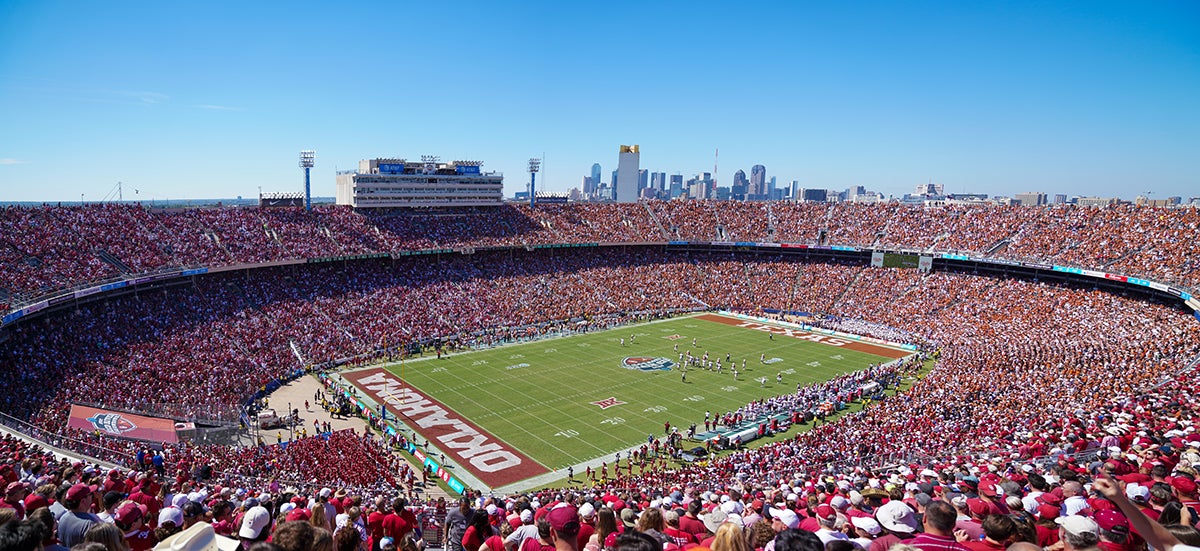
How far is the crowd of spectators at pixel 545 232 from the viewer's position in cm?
3459

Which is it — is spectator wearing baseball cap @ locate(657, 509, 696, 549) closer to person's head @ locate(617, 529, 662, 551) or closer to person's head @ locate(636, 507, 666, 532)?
person's head @ locate(636, 507, 666, 532)

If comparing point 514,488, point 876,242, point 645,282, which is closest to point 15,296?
point 514,488

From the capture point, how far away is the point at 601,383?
111ft

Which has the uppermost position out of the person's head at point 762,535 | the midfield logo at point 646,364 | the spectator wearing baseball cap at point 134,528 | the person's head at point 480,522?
the person's head at point 762,535

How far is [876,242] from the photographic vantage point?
2322 inches

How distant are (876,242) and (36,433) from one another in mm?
57475

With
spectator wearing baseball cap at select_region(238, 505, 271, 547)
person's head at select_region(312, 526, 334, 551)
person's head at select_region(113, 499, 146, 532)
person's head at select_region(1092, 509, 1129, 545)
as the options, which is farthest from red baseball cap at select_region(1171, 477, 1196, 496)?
person's head at select_region(113, 499, 146, 532)

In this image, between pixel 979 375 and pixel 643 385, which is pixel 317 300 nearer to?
pixel 643 385

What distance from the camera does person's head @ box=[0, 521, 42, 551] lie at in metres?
3.87

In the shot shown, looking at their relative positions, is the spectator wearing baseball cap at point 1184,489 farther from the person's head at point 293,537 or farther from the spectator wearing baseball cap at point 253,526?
the spectator wearing baseball cap at point 253,526

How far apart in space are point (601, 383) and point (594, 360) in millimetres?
4618

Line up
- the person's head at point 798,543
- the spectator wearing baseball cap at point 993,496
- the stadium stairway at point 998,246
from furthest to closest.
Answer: the stadium stairway at point 998,246
the spectator wearing baseball cap at point 993,496
the person's head at point 798,543

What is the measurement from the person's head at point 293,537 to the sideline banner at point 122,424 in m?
22.3

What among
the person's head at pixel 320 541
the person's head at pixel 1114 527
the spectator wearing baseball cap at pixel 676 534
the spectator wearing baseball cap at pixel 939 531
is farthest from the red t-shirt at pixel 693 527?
the person's head at pixel 320 541
